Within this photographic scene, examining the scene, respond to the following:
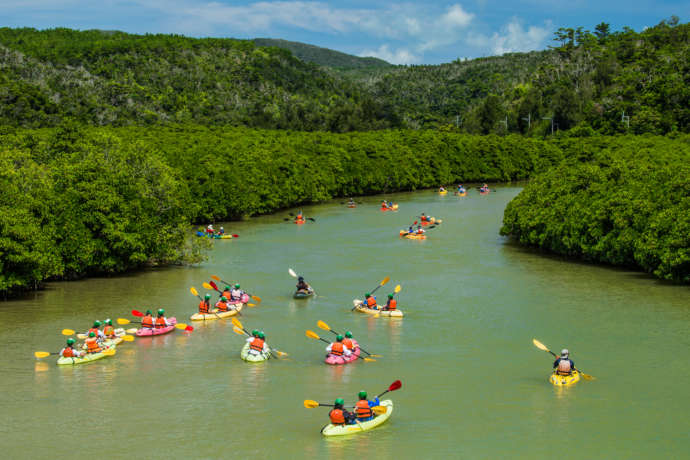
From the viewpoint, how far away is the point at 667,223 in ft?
142

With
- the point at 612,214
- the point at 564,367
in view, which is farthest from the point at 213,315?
the point at 612,214

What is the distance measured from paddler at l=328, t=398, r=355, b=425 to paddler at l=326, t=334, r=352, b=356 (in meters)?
6.51

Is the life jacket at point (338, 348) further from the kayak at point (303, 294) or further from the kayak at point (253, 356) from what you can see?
the kayak at point (303, 294)

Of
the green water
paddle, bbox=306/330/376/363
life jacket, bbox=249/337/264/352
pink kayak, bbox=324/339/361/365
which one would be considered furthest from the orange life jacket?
pink kayak, bbox=324/339/361/365

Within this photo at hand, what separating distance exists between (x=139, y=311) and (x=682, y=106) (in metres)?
114

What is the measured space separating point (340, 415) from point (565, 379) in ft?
30.3

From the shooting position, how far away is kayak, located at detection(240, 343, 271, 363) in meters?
31.3

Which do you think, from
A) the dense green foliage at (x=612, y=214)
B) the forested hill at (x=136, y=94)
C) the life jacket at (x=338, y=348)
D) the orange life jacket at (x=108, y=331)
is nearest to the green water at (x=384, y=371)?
the life jacket at (x=338, y=348)

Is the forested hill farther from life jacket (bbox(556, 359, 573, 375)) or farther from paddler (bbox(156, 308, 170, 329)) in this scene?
life jacket (bbox(556, 359, 573, 375))

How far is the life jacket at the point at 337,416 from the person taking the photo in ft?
79.4

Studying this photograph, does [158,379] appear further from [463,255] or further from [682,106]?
[682,106]

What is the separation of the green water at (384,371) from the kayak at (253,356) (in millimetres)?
358

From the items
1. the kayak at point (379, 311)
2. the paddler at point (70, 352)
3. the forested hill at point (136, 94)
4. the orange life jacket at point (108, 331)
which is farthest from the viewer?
the forested hill at point (136, 94)

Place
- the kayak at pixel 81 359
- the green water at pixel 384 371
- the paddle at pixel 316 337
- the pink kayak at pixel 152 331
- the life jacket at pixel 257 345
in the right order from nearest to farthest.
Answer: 1. the green water at pixel 384 371
2. the kayak at pixel 81 359
3. the life jacket at pixel 257 345
4. the paddle at pixel 316 337
5. the pink kayak at pixel 152 331
